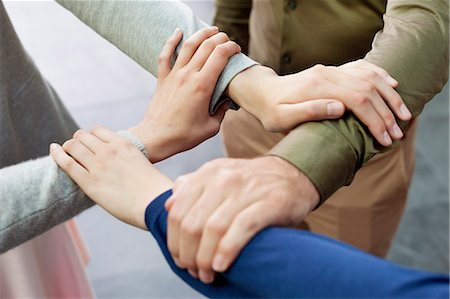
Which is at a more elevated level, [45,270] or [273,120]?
[273,120]

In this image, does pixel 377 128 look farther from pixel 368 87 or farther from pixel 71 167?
pixel 71 167

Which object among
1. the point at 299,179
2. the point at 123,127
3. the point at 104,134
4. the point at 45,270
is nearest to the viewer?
the point at 299,179

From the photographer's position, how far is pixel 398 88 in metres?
0.71

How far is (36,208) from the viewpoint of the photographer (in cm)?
67

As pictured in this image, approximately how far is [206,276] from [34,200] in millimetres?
230

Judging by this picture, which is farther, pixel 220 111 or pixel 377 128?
pixel 220 111

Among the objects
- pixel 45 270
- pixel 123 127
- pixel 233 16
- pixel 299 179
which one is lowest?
pixel 123 127

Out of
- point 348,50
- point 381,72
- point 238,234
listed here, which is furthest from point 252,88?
point 348,50

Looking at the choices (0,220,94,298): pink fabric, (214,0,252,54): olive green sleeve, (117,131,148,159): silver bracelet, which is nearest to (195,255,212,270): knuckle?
(117,131,148,159): silver bracelet

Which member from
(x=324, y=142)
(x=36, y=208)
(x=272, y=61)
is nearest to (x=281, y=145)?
(x=324, y=142)

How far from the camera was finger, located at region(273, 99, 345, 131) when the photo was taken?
66 cm

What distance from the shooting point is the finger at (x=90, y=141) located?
0.71 meters

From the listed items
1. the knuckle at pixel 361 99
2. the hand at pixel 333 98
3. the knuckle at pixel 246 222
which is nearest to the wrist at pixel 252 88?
the hand at pixel 333 98

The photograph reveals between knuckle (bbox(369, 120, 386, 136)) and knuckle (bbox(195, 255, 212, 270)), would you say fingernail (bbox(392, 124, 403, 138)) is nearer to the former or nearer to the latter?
knuckle (bbox(369, 120, 386, 136))
